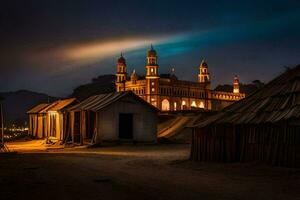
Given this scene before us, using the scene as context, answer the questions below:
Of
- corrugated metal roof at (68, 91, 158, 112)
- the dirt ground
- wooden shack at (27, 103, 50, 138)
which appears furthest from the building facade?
the dirt ground

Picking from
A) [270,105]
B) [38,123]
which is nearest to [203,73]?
[38,123]

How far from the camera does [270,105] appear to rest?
19766 millimetres

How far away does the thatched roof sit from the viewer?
18.4 m

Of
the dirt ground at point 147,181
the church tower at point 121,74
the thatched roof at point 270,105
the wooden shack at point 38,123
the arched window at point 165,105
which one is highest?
the church tower at point 121,74

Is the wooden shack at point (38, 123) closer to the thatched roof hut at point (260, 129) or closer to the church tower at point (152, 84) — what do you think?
the thatched roof hut at point (260, 129)

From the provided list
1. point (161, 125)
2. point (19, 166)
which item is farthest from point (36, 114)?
point (19, 166)

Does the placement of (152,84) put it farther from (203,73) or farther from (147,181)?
(147,181)

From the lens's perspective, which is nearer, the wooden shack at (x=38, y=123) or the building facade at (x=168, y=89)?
the wooden shack at (x=38, y=123)

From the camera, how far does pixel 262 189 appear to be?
42.6 feet

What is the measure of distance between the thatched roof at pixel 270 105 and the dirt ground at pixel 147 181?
2.07 metres

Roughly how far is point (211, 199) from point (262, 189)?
2468 mm

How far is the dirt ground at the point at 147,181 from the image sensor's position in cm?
1191

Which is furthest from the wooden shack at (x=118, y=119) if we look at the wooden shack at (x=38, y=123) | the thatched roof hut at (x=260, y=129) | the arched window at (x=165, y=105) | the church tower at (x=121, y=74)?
the church tower at (x=121, y=74)

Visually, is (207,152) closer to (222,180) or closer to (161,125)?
(222,180)
